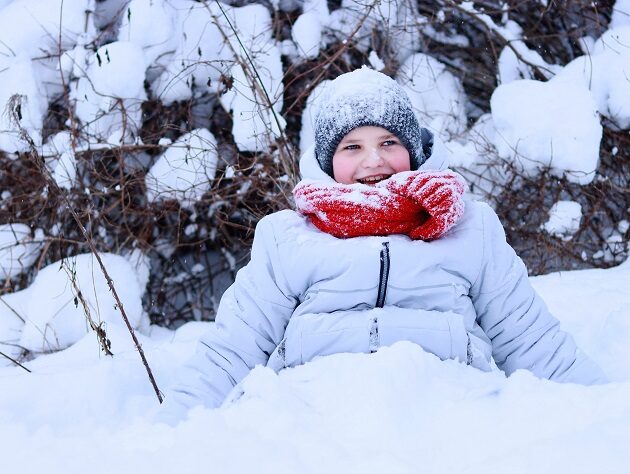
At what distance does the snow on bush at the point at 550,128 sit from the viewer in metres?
3.20

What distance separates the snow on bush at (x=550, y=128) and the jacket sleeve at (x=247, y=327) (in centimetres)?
178

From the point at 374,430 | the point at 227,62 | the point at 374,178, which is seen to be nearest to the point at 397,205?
the point at 374,178

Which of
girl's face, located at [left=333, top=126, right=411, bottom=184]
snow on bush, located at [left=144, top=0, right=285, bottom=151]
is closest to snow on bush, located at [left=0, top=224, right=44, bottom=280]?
snow on bush, located at [left=144, top=0, right=285, bottom=151]

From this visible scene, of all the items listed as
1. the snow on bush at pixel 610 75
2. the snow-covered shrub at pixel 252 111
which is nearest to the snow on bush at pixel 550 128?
the snow-covered shrub at pixel 252 111

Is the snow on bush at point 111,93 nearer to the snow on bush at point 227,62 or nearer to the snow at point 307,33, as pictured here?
→ the snow on bush at point 227,62

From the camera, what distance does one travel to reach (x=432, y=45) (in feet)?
12.5

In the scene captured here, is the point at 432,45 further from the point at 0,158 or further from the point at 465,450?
the point at 465,450

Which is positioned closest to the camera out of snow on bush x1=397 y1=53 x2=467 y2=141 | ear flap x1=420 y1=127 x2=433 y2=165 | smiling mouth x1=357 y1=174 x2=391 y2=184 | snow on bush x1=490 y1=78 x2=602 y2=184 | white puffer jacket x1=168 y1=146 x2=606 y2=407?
white puffer jacket x1=168 y1=146 x2=606 y2=407

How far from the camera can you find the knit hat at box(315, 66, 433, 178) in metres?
2.01

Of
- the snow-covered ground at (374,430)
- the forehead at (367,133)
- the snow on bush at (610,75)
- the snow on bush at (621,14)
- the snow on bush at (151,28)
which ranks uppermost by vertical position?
the snow on bush at (151,28)

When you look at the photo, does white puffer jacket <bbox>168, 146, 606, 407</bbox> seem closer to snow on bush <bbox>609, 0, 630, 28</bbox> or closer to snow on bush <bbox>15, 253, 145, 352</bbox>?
snow on bush <bbox>15, 253, 145, 352</bbox>

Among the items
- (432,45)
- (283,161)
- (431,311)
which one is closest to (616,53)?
(432,45)

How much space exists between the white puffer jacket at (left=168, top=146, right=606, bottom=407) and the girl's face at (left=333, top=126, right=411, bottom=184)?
204mm

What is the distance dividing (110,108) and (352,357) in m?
2.29
